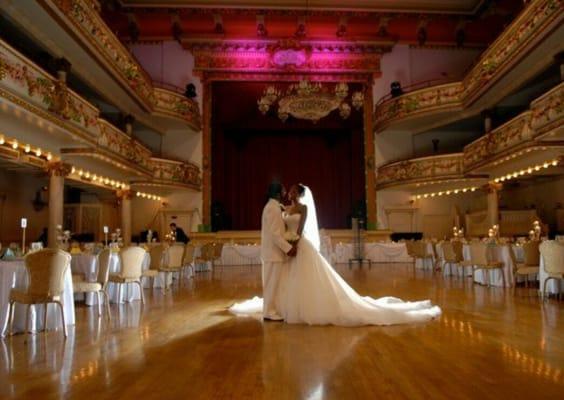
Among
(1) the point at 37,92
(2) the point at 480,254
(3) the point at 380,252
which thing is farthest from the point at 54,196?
(3) the point at 380,252

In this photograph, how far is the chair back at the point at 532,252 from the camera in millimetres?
7801

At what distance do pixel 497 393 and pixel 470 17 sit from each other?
18476 millimetres

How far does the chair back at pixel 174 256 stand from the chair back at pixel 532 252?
609 cm

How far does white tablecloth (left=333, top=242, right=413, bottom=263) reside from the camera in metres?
17.1

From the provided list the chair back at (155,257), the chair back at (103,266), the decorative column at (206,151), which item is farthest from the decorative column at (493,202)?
the chair back at (103,266)

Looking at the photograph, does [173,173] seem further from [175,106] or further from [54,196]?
[54,196]

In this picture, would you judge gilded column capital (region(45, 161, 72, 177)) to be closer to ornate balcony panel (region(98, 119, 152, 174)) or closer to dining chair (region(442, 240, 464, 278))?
ornate balcony panel (region(98, 119, 152, 174))

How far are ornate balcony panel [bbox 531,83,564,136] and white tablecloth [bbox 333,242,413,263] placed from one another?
717 centimetres

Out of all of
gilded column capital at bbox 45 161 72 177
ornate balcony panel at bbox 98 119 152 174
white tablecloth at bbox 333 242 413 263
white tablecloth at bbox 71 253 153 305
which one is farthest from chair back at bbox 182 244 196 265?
white tablecloth at bbox 333 242 413 263

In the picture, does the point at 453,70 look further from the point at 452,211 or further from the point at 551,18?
the point at 551,18

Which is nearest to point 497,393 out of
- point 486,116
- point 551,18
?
point 551,18

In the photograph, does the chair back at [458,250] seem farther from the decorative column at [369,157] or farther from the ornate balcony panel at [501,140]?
the decorative column at [369,157]

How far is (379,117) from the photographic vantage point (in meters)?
19.1

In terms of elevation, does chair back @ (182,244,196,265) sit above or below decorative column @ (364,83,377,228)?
below
